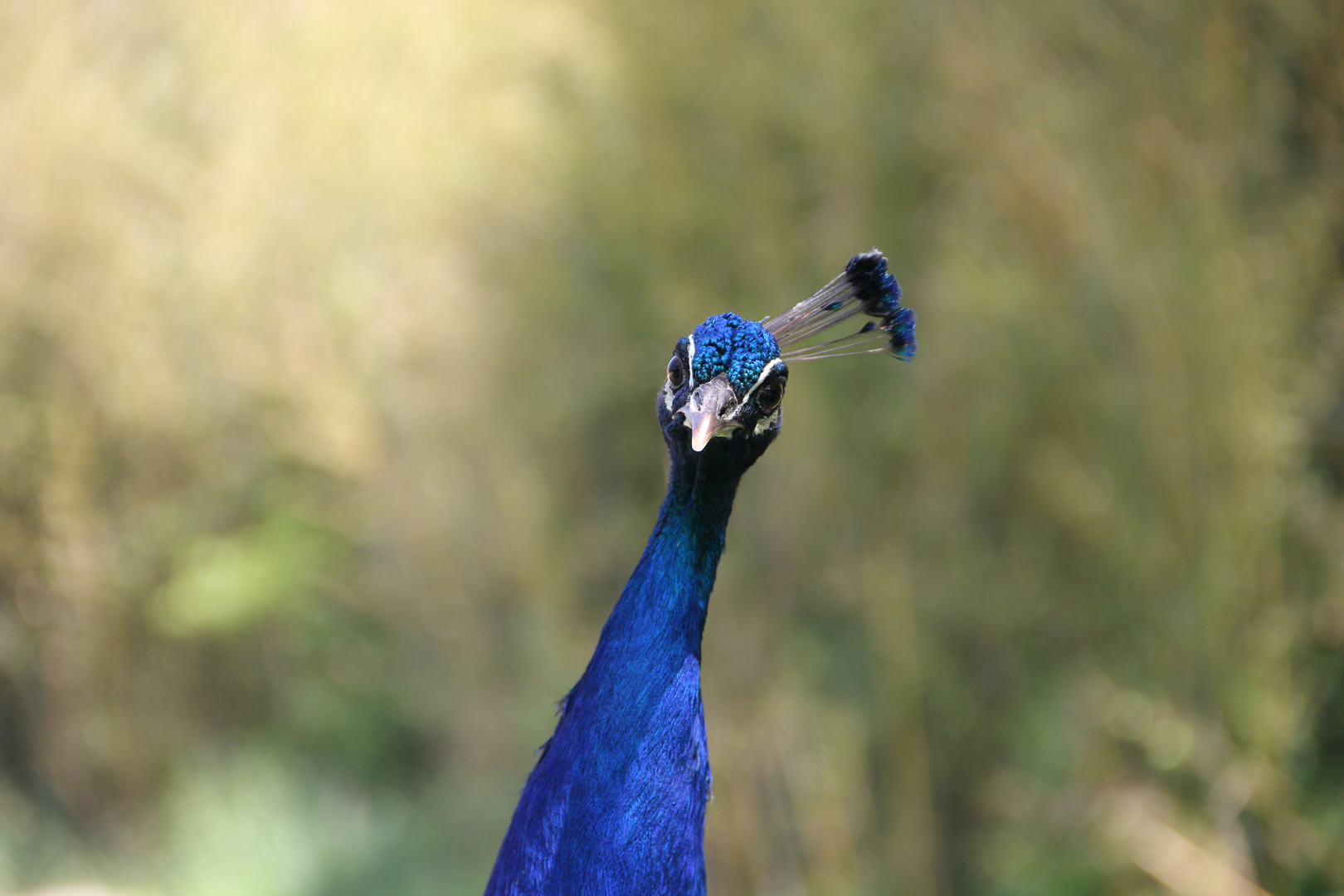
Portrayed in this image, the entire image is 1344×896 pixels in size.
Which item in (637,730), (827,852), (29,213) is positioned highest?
(29,213)

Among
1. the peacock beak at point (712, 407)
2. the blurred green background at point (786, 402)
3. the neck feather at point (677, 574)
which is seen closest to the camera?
the peacock beak at point (712, 407)

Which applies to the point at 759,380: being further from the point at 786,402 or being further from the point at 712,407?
the point at 786,402

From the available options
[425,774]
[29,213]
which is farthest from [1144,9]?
[29,213]

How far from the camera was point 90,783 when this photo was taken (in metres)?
4.06

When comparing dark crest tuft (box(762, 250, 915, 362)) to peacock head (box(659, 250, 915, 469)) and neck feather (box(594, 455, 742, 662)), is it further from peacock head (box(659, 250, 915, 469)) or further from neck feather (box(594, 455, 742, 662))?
neck feather (box(594, 455, 742, 662))

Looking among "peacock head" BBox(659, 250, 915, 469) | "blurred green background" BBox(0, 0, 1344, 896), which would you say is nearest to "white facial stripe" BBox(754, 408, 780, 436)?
"peacock head" BBox(659, 250, 915, 469)

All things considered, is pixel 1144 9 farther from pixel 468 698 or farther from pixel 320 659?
pixel 320 659

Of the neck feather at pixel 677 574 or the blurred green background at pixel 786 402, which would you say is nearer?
the neck feather at pixel 677 574

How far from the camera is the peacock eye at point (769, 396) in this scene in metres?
0.98

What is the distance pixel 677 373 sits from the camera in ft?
3.23

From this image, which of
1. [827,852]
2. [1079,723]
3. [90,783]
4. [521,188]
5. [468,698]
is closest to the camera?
[1079,723]

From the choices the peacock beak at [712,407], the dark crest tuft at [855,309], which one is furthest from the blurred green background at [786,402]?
the peacock beak at [712,407]

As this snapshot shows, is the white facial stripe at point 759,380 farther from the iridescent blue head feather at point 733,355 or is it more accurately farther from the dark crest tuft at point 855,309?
the dark crest tuft at point 855,309

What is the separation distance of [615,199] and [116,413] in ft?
7.61
